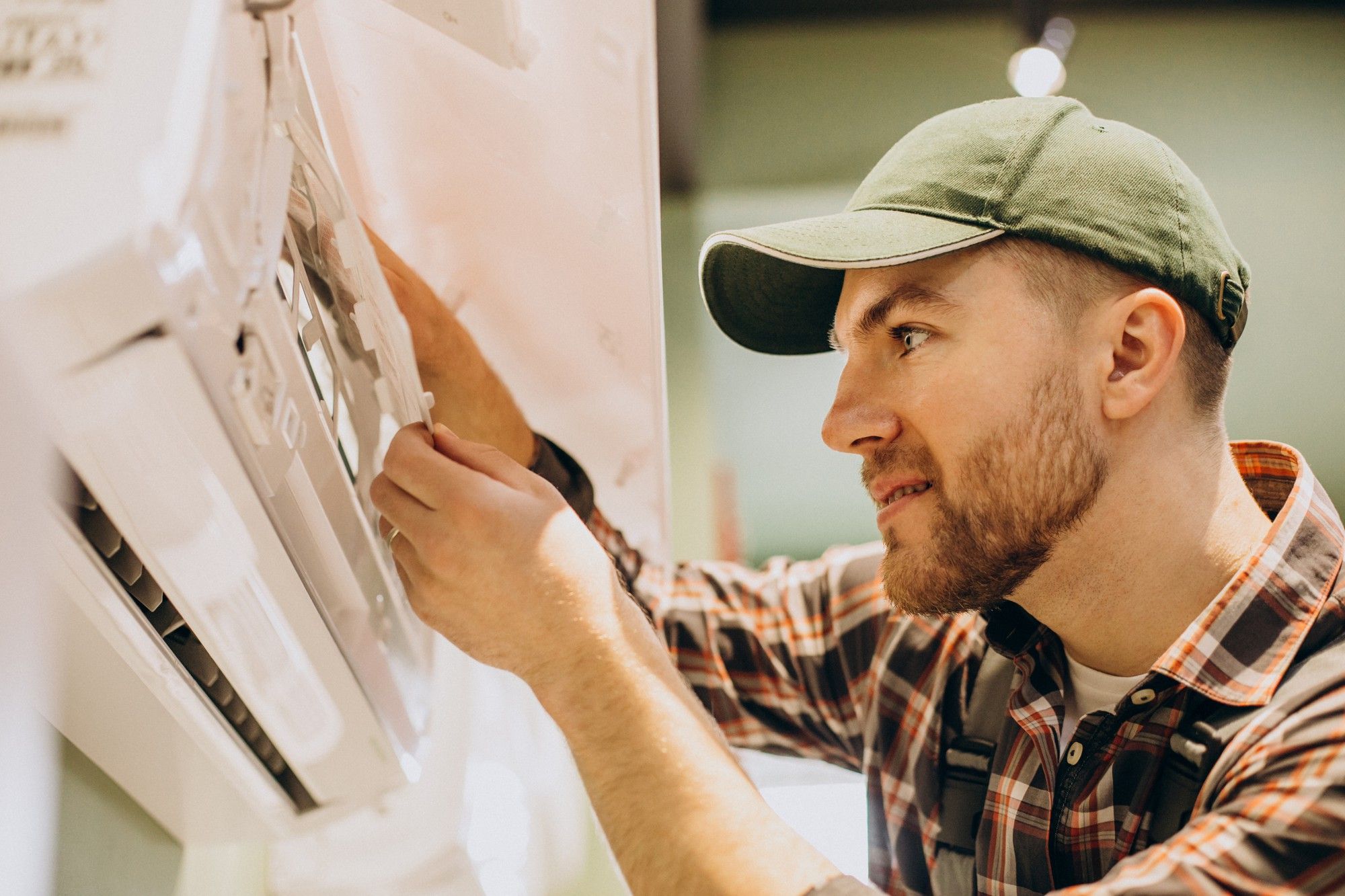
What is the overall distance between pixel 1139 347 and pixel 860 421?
250 millimetres

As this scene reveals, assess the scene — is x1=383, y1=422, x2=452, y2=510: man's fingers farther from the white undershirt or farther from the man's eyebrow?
the white undershirt

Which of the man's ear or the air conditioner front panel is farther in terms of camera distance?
the man's ear

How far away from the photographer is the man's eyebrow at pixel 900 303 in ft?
2.85

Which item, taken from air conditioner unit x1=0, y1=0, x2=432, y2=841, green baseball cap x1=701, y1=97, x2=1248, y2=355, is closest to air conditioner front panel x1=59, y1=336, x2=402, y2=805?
air conditioner unit x1=0, y1=0, x2=432, y2=841

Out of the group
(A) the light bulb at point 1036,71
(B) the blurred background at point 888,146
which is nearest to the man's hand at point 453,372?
(B) the blurred background at point 888,146

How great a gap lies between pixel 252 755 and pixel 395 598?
155 mm

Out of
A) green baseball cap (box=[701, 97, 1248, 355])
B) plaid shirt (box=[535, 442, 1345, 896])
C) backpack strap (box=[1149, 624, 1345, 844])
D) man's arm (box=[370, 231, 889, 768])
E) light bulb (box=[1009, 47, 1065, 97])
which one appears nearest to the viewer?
plaid shirt (box=[535, 442, 1345, 896])

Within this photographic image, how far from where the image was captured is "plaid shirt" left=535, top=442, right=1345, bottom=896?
62 cm

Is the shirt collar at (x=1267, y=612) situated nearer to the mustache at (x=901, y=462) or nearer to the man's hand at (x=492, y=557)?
the mustache at (x=901, y=462)

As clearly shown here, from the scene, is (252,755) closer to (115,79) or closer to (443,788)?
(443,788)

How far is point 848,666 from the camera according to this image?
112 centimetres

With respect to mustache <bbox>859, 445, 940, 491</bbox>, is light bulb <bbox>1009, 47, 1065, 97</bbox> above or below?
above

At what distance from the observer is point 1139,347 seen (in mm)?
878

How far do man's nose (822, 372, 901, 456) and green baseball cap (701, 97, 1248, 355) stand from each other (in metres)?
0.12
